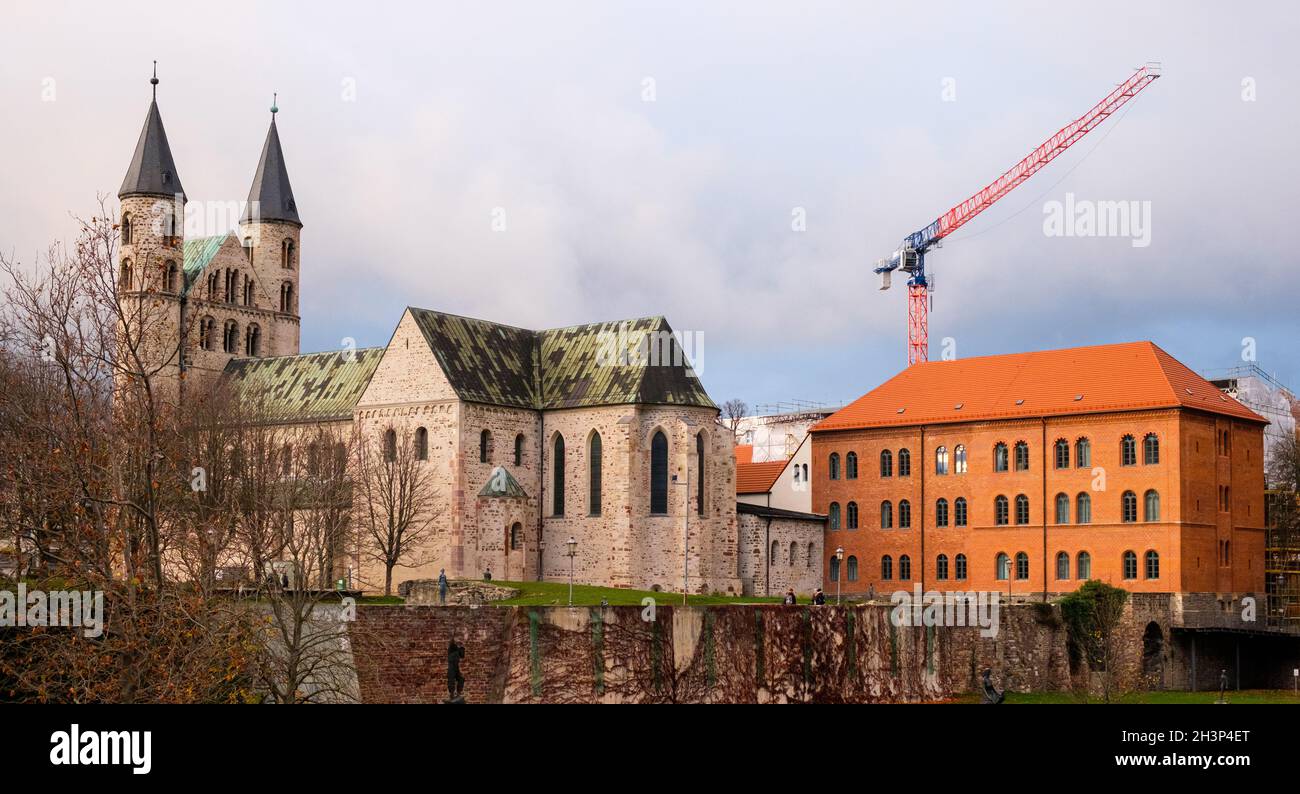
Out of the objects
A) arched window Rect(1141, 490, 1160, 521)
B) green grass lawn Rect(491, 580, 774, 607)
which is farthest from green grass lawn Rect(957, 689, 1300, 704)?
green grass lawn Rect(491, 580, 774, 607)

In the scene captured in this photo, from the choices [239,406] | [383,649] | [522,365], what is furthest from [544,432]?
[383,649]

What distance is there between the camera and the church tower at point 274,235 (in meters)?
101

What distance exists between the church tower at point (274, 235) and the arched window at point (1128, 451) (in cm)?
5239

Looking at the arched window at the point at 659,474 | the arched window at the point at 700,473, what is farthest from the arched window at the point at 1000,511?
the arched window at the point at 659,474

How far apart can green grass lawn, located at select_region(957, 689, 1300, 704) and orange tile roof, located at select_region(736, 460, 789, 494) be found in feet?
88.1

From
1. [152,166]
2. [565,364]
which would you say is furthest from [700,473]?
[152,166]

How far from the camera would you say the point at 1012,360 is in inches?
3130

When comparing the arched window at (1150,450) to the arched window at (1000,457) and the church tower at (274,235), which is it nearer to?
the arched window at (1000,457)

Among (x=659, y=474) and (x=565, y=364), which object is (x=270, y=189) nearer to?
(x=565, y=364)

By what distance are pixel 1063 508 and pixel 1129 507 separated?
3.22 meters

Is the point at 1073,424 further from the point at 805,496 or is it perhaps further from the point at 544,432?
the point at 544,432

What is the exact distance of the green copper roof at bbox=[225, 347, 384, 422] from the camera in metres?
81.2

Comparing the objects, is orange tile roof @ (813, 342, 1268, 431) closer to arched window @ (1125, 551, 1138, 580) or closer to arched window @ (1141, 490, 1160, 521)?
arched window @ (1141, 490, 1160, 521)
